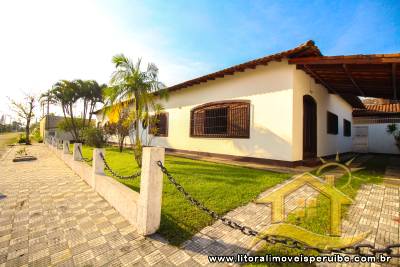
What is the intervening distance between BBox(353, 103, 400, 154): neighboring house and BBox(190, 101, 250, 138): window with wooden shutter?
12072 mm

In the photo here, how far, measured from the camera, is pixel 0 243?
2.44 m

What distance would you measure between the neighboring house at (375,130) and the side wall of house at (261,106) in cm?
1169

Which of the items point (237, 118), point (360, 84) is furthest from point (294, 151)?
point (360, 84)

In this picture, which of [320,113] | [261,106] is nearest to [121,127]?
[261,106]

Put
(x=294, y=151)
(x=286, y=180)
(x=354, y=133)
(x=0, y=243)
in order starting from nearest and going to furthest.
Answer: (x=0, y=243) → (x=286, y=180) → (x=294, y=151) → (x=354, y=133)

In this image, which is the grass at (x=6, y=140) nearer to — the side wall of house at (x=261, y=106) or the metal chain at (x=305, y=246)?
the side wall of house at (x=261, y=106)

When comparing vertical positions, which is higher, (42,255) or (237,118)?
(237,118)

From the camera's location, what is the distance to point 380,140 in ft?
45.5

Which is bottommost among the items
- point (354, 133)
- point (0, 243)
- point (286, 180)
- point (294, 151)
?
point (0, 243)

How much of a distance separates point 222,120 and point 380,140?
503 inches

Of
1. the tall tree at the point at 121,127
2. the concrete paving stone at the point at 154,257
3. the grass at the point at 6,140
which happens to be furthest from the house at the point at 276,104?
the grass at the point at 6,140

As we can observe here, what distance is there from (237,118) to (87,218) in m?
6.50

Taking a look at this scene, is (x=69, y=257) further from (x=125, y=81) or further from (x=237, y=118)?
(x=237, y=118)

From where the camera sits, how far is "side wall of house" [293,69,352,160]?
6.88 metres
